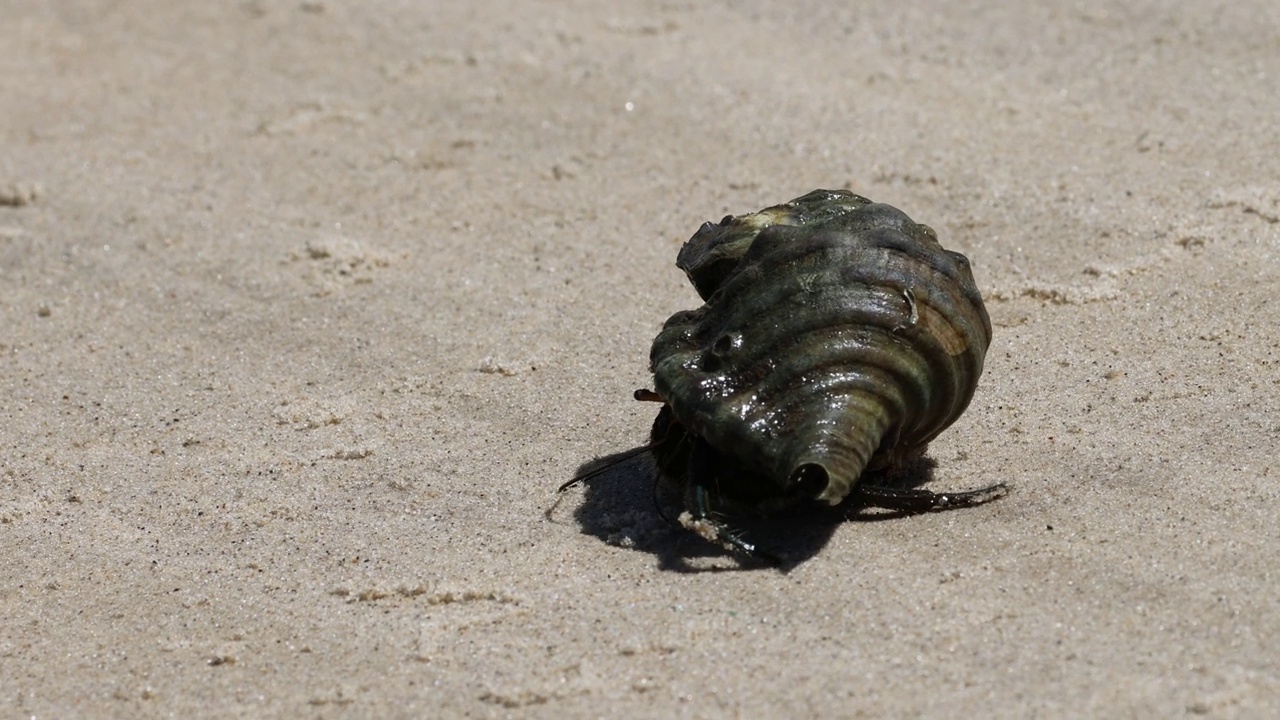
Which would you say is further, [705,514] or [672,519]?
[672,519]

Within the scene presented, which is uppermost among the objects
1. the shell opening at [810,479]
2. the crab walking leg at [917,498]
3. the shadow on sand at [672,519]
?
the shell opening at [810,479]

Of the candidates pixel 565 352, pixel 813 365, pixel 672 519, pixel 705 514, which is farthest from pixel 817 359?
pixel 565 352

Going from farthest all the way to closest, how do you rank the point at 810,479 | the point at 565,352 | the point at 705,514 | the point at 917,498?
1. the point at 565,352
2. the point at 917,498
3. the point at 705,514
4. the point at 810,479

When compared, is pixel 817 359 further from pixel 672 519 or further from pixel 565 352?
pixel 565 352

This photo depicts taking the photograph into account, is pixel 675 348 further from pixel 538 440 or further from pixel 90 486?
pixel 90 486

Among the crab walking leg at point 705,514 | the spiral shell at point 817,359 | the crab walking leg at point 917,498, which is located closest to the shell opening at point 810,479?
the spiral shell at point 817,359

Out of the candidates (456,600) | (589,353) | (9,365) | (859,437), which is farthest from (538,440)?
(9,365)

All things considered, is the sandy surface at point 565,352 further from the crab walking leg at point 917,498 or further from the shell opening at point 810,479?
the shell opening at point 810,479
